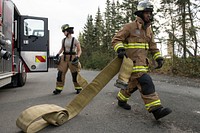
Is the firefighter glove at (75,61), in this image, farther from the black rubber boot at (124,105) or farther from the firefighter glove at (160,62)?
the firefighter glove at (160,62)

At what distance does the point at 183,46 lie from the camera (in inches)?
787

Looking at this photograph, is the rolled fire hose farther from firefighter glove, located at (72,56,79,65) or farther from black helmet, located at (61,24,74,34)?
black helmet, located at (61,24,74,34)

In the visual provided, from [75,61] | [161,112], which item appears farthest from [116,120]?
[75,61]

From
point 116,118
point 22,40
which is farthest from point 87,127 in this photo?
point 22,40

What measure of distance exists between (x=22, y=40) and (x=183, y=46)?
12.8 meters

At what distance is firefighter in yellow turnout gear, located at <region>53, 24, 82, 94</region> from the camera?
25.5ft

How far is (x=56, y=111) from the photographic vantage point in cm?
423

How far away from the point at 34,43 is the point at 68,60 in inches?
127

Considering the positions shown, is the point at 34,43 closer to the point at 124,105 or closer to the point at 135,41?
the point at 124,105

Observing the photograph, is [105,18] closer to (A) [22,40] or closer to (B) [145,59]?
(A) [22,40]

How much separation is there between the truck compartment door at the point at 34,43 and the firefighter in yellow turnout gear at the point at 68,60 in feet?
9.51

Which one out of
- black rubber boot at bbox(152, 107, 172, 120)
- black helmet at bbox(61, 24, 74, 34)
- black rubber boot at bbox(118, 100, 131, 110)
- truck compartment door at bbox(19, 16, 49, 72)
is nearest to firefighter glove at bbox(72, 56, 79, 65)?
black helmet at bbox(61, 24, 74, 34)

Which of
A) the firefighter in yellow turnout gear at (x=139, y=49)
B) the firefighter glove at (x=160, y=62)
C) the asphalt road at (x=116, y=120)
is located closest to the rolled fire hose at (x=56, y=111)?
the asphalt road at (x=116, y=120)

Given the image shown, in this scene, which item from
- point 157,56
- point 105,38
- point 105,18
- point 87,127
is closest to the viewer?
point 87,127
